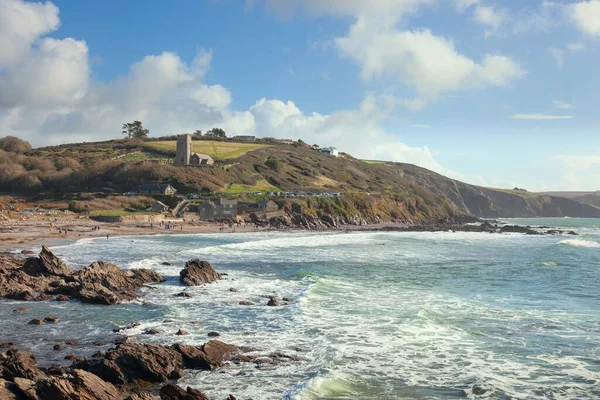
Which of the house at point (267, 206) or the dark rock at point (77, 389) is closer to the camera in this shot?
the dark rock at point (77, 389)

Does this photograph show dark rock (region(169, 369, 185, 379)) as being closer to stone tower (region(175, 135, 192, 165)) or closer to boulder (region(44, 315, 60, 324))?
boulder (region(44, 315, 60, 324))

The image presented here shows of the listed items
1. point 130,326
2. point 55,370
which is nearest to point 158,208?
point 130,326

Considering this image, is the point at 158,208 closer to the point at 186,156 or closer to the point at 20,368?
the point at 186,156

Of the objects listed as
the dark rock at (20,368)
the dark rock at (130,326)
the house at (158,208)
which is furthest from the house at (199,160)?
the dark rock at (20,368)

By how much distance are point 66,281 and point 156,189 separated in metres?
67.8

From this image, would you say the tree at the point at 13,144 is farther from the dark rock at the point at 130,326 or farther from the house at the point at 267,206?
the dark rock at the point at 130,326

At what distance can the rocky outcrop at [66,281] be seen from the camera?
28172 mm

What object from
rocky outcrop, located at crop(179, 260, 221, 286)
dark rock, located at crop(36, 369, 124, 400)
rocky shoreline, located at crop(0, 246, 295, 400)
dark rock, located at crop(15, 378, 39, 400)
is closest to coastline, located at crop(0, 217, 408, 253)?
rocky shoreline, located at crop(0, 246, 295, 400)

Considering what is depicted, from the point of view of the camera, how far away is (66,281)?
3050cm

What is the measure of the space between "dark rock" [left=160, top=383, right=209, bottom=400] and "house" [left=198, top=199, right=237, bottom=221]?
7584 cm

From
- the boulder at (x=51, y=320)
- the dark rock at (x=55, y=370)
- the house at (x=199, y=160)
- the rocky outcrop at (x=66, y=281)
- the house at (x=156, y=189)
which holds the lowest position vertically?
the dark rock at (x=55, y=370)

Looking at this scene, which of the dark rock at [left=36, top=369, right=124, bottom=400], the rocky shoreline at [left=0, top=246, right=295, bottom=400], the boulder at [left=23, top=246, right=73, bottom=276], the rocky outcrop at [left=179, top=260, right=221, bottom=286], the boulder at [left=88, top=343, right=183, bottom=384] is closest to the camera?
the dark rock at [left=36, top=369, right=124, bottom=400]

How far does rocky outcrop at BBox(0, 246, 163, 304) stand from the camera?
28.2 metres

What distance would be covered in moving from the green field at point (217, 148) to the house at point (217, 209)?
40.7 m
